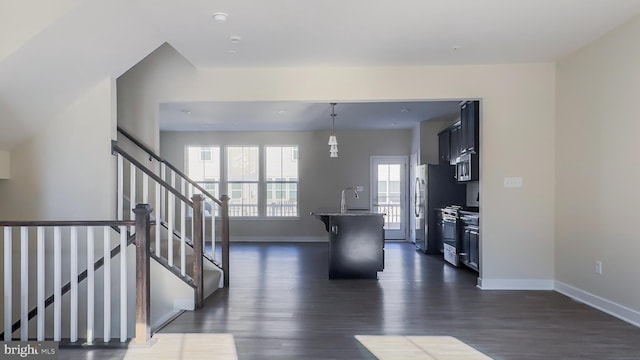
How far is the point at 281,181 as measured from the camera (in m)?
9.62

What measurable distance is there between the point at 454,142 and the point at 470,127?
1.33 metres

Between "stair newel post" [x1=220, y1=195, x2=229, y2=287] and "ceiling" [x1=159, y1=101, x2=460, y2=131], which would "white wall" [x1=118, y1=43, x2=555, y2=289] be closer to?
"stair newel post" [x1=220, y1=195, x2=229, y2=287]

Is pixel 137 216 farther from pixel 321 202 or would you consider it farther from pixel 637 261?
pixel 321 202

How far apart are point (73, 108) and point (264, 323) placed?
2774 mm

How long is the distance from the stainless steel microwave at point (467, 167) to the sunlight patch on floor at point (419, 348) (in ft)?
9.64

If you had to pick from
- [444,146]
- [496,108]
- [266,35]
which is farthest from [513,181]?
[266,35]

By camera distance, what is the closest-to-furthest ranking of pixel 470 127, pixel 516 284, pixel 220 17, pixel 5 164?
pixel 220 17 < pixel 5 164 < pixel 516 284 < pixel 470 127

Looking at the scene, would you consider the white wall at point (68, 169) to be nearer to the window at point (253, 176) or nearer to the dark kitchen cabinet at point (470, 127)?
the dark kitchen cabinet at point (470, 127)

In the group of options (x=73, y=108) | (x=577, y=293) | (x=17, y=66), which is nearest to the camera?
(x=17, y=66)

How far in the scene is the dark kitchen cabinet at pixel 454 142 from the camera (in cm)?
643

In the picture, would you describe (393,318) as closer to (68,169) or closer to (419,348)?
(419,348)

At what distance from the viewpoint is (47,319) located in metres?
4.16

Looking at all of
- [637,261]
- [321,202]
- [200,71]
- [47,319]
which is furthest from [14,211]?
[321,202]

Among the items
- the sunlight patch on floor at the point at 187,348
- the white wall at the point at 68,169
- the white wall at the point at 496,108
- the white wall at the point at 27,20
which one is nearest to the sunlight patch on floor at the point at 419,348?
the sunlight patch on floor at the point at 187,348
